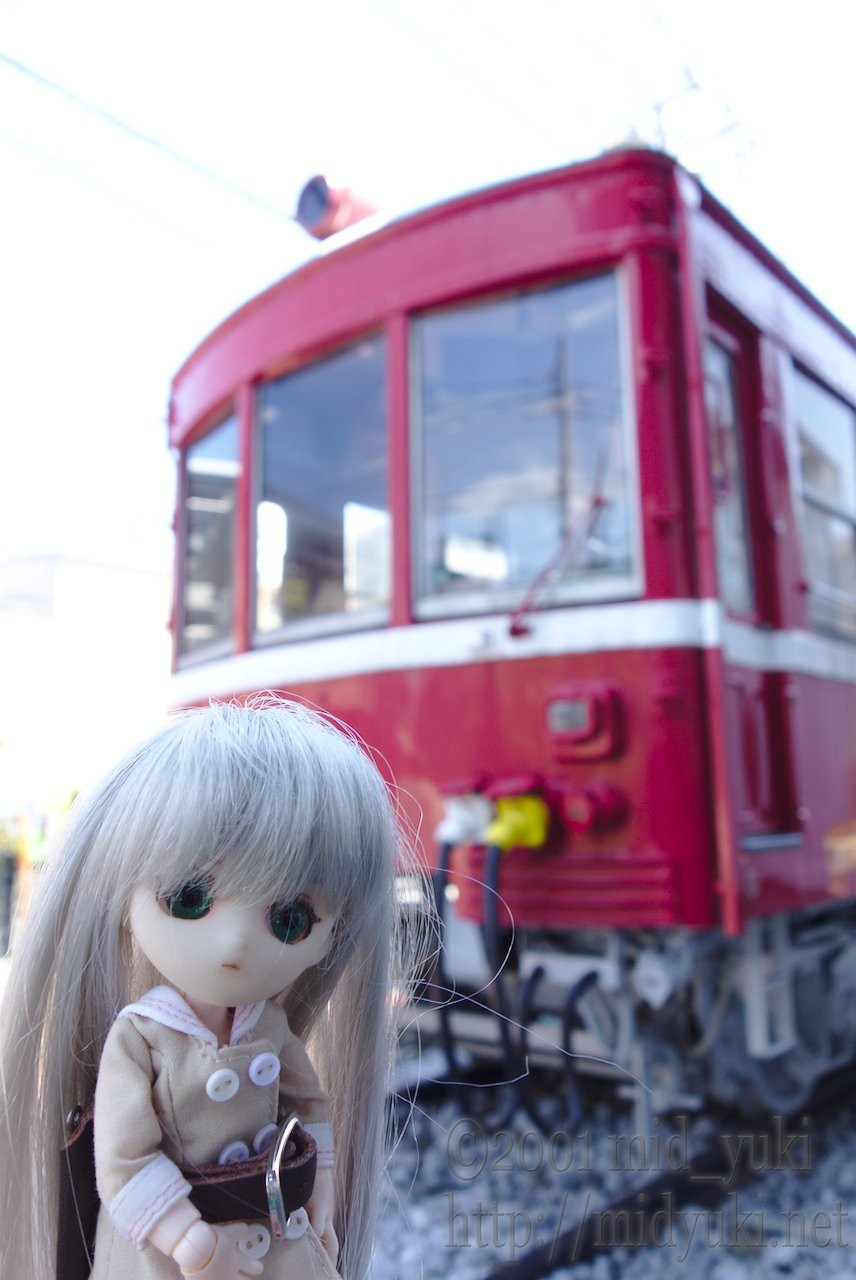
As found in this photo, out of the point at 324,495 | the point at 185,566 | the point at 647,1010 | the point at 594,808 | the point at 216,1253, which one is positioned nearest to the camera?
A: the point at 216,1253

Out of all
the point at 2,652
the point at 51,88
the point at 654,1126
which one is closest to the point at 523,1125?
the point at 654,1126

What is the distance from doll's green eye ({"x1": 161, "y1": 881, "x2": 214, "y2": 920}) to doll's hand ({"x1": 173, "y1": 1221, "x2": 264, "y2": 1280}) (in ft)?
0.80

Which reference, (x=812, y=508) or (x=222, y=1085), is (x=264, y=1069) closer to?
(x=222, y=1085)

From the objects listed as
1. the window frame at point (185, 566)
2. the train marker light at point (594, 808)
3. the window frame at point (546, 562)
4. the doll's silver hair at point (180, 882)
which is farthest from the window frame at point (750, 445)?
the doll's silver hair at point (180, 882)

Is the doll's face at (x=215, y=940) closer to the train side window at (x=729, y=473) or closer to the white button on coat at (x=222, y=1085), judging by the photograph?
the white button on coat at (x=222, y=1085)

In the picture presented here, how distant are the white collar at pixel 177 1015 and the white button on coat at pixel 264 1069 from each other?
0.13 feet

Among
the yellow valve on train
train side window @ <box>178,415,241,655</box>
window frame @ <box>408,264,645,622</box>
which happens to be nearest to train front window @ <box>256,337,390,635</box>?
window frame @ <box>408,264,645,622</box>

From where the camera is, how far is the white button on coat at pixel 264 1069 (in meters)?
0.94

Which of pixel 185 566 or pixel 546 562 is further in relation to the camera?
pixel 185 566

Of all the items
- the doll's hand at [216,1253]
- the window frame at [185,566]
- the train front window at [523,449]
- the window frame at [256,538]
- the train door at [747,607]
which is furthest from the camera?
the window frame at [185,566]

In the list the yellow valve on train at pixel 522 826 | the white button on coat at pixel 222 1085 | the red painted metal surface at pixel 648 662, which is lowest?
the white button on coat at pixel 222 1085

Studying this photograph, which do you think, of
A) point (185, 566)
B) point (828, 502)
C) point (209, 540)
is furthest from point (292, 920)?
point (185, 566)

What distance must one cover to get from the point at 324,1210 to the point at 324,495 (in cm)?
237

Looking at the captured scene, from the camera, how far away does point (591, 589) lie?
8.25 feet
